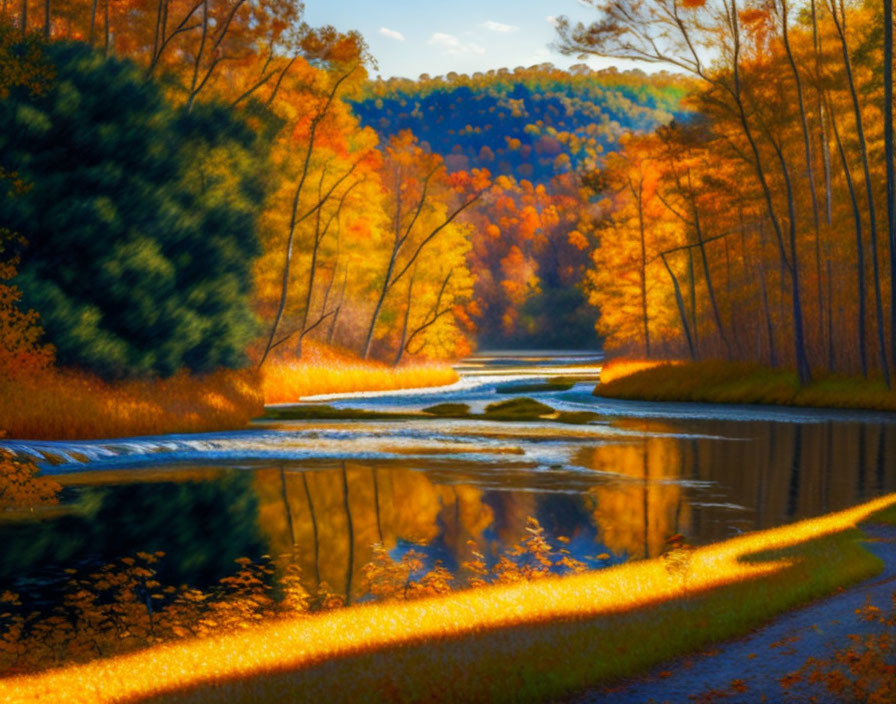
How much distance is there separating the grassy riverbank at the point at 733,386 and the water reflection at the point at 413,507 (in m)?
11.2

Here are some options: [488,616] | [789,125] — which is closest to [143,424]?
[488,616]

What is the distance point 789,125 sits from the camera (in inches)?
1690

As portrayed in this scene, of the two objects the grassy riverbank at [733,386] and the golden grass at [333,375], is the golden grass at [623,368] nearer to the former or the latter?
the grassy riverbank at [733,386]

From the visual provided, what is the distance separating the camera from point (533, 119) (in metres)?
188

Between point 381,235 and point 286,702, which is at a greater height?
point 381,235

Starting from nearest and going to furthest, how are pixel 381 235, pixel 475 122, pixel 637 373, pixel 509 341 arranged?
pixel 637 373 → pixel 381 235 → pixel 509 341 → pixel 475 122

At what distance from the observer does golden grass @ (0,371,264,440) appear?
27.1 m

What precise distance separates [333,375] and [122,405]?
21322 mm

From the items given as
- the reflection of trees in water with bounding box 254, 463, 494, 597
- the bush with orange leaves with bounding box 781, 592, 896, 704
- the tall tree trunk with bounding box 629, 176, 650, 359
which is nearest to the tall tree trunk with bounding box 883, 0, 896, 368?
the reflection of trees in water with bounding box 254, 463, 494, 597

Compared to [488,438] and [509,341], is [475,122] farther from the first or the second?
[488,438]

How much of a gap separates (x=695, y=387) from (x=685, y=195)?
8495 millimetres

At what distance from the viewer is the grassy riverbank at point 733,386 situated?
39188 mm

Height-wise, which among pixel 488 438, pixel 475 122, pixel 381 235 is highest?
pixel 475 122

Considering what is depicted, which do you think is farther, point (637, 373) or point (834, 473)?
point (637, 373)
